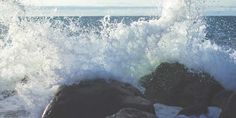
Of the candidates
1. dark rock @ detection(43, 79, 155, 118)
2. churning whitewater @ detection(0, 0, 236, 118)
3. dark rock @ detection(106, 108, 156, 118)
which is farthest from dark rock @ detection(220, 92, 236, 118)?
churning whitewater @ detection(0, 0, 236, 118)

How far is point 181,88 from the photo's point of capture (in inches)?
439

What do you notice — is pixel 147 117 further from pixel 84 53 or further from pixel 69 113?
pixel 84 53

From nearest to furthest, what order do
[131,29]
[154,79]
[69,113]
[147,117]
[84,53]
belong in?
[147,117] → [69,113] → [84,53] → [154,79] → [131,29]

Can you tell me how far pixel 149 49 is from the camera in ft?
46.2

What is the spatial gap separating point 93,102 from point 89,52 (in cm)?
301

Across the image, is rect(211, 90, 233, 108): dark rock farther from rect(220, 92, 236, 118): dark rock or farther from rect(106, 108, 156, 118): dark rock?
rect(106, 108, 156, 118): dark rock

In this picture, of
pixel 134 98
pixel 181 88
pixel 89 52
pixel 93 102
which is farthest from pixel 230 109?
pixel 89 52

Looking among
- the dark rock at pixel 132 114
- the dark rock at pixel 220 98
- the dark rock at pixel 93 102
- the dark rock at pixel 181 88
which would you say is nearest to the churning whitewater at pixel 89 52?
the dark rock at pixel 181 88

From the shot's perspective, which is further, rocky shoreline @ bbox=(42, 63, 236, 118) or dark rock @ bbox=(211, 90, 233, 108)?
dark rock @ bbox=(211, 90, 233, 108)

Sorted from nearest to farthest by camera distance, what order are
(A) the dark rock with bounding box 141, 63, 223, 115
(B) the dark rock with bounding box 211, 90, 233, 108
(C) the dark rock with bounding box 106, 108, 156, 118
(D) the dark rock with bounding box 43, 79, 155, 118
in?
(C) the dark rock with bounding box 106, 108, 156, 118, (D) the dark rock with bounding box 43, 79, 155, 118, (B) the dark rock with bounding box 211, 90, 233, 108, (A) the dark rock with bounding box 141, 63, 223, 115

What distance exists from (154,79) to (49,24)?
2679mm


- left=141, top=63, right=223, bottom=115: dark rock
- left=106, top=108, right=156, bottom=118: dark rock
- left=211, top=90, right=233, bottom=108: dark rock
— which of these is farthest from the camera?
left=141, top=63, right=223, bottom=115: dark rock

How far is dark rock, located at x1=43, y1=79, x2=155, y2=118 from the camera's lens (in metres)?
8.54

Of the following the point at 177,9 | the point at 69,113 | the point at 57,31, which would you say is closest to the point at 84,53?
the point at 57,31
